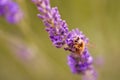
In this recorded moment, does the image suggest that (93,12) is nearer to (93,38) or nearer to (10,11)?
(93,38)

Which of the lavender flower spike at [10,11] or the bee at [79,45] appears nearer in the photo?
the bee at [79,45]

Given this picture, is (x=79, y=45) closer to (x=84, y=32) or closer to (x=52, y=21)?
(x=52, y=21)

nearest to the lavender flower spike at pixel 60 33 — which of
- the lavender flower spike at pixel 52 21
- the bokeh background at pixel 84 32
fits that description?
the lavender flower spike at pixel 52 21

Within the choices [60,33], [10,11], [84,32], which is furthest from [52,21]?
[84,32]

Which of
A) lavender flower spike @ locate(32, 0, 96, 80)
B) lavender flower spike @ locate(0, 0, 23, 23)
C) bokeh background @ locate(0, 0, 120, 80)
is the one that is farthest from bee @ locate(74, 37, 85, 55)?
bokeh background @ locate(0, 0, 120, 80)

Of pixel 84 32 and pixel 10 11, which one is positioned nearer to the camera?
pixel 10 11

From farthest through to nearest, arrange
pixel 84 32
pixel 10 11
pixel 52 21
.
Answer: pixel 84 32 < pixel 10 11 < pixel 52 21

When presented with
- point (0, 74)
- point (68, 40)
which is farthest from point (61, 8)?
point (68, 40)

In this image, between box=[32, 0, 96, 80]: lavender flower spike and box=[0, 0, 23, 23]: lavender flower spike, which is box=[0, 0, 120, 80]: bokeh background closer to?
box=[0, 0, 23, 23]: lavender flower spike

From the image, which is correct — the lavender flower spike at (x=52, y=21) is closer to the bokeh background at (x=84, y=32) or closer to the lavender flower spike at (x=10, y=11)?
the lavender flower spike at (x=10, y=11)
